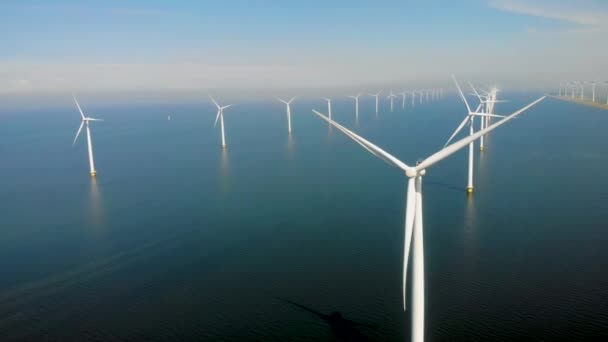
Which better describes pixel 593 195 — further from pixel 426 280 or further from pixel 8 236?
pixel 8 236

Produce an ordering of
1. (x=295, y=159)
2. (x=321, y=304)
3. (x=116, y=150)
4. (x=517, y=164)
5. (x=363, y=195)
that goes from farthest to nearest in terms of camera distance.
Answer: (x=116, y=150) < (x=295, y=159) < (x=517, y=164) < (x=363, y=195) < (x=321, y=304)

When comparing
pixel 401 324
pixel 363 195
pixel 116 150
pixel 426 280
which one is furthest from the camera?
pixel 116 150

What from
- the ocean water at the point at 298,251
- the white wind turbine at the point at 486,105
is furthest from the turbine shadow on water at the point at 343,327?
the white wind turbine at the point at 486,105

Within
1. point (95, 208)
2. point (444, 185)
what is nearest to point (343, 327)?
point (444, 185)

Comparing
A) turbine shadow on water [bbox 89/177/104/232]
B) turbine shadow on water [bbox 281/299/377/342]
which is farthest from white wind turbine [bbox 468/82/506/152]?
turbine shadow on water [bbox 89/177/104/232]

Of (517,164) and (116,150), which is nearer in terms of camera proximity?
(517,164)

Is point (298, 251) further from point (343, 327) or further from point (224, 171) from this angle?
point (224, 171)

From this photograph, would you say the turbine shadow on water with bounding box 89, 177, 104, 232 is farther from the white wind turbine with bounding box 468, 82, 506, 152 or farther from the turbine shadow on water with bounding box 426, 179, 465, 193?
the white wind turbine with bounding box 468, 82, 506, 152

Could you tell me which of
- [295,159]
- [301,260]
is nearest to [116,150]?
[295,159]
